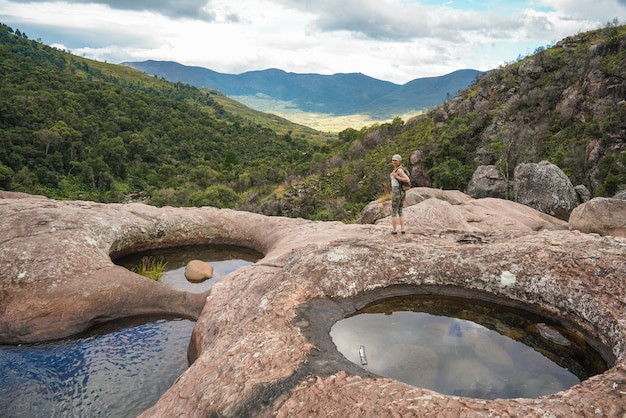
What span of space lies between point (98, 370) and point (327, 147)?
52.2m

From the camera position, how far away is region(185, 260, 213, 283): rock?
12438 mm

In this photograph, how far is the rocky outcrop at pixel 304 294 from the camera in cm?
441

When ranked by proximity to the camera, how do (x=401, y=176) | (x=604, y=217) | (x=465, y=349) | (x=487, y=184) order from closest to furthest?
(x=465, y=349), (x=401, y=176), (x=604, y=217), (x=487, y=184)

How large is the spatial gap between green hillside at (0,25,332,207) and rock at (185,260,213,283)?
2258 centimetres

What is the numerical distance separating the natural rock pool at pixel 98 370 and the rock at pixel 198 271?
265 cm

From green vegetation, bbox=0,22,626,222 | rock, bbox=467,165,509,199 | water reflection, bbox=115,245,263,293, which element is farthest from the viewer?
green vegetation, bbox=0,22,626,222

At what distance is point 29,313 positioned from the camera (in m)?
8.95

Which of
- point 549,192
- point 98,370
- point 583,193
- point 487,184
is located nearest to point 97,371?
point 98,370

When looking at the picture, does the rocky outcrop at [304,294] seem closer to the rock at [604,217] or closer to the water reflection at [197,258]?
the water reflection at [197,258]

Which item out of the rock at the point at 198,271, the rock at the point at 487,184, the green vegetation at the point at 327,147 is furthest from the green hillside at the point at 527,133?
the rock at the point at 198,271

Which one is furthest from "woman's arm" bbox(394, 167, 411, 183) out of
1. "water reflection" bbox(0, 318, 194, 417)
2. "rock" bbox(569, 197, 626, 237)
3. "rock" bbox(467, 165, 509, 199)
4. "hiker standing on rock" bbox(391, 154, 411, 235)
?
"rock" bbox(467, 165, 509, 199)

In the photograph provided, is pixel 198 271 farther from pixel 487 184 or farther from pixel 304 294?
pixel 487 184

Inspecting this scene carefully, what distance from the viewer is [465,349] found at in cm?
608

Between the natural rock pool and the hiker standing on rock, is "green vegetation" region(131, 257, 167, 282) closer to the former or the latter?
the natural rock pool
